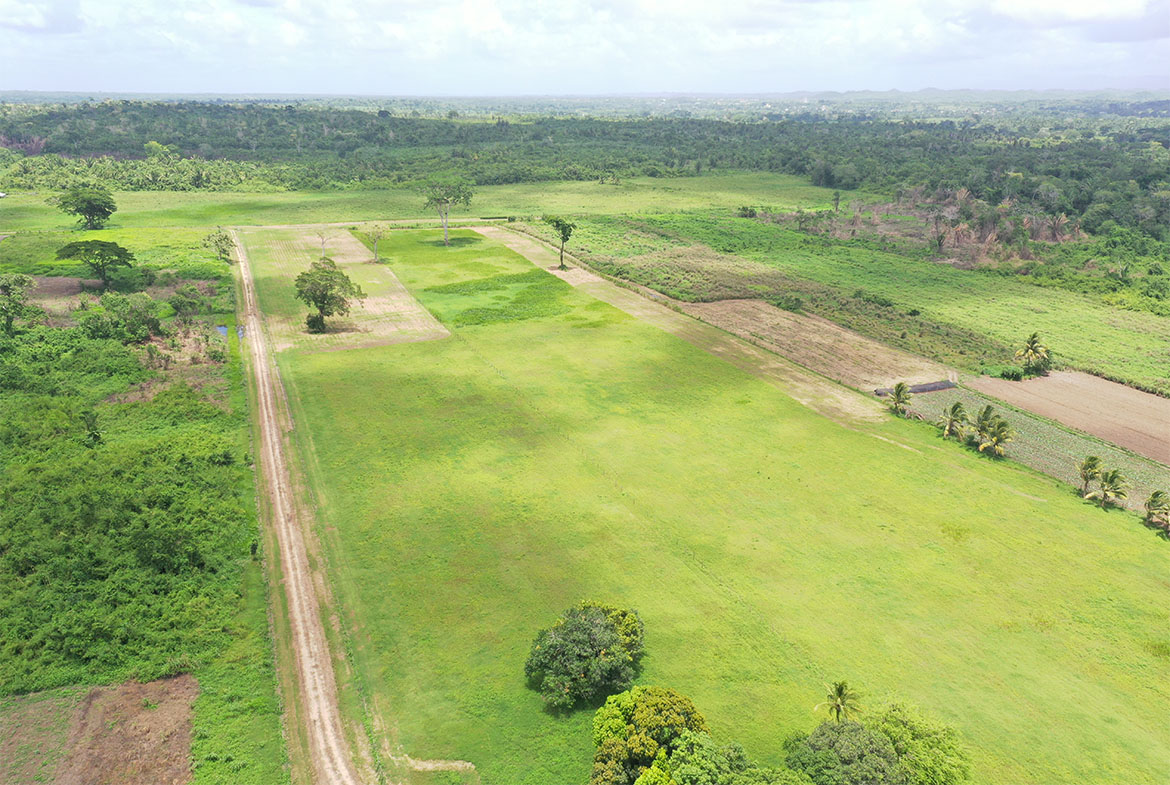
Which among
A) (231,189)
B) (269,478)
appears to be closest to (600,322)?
(269,478)

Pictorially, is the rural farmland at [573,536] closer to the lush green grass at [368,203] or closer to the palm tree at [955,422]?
the palm tree at [955,422]

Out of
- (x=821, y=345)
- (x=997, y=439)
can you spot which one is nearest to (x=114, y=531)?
(x=997, y=439)

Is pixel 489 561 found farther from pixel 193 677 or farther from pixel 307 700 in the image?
pixel 193 677

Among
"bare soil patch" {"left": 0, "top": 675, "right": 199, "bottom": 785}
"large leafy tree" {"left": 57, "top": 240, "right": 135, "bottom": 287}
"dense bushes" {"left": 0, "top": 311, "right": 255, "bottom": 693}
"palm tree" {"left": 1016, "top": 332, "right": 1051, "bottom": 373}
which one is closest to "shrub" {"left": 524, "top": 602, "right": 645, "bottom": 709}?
"bare soil patch" {"left": 0, "top": 675, "right": 199, "bottom": 785}

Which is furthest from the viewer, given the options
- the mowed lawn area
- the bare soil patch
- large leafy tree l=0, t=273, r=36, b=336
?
large leafy tree l=0, t=273, r=36, b=336

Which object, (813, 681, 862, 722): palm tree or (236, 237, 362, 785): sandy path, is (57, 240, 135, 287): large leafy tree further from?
(813, 681, 862, 722): palm tree

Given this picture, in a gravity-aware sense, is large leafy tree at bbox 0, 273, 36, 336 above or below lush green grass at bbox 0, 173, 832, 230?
below
